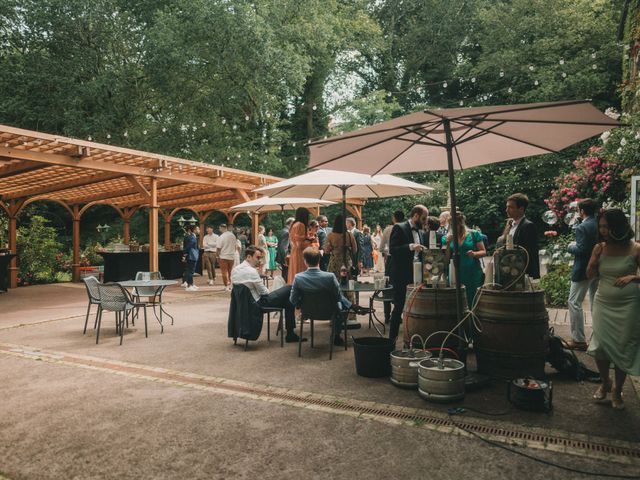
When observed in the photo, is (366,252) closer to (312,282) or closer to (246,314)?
(246,314)

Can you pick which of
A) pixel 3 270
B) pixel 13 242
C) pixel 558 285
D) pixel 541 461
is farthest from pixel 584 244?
pixel 13 242

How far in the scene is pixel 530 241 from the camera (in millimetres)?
4059

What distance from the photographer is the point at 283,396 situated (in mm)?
3639

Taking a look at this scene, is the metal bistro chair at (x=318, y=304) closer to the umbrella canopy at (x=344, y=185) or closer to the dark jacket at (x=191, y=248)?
the umbrella canopy at (x=344, y=185)

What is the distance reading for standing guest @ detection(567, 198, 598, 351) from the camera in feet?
14.5

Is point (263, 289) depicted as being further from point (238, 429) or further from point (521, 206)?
point (521, 206)

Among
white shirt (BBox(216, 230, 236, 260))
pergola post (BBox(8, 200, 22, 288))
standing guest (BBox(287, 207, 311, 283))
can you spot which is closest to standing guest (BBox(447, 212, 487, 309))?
standing guest (BBox(287, 207, 311, 283))

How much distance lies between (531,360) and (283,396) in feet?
6.65

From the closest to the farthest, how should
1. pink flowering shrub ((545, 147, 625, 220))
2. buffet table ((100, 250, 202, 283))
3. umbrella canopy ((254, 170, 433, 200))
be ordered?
umbrella canopy ((254, 170, 433, 200)) < pink flowering shrub ((545, 147, 625, 220)) < buffet table ((100, 250, 202, 283))

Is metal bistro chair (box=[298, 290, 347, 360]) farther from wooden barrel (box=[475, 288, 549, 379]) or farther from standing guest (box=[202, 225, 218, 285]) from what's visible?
standing guest (box=[202, 225, 218, 285])

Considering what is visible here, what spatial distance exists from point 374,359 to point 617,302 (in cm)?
193

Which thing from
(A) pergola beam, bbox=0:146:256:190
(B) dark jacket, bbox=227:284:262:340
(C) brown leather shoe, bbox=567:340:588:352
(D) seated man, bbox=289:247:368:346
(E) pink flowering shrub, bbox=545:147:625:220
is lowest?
(C) brown leather shoe, bbox=567:340:588:352

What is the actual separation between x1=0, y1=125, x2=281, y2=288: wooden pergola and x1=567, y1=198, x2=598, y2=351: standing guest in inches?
293

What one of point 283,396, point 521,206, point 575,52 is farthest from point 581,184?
point 575,52
